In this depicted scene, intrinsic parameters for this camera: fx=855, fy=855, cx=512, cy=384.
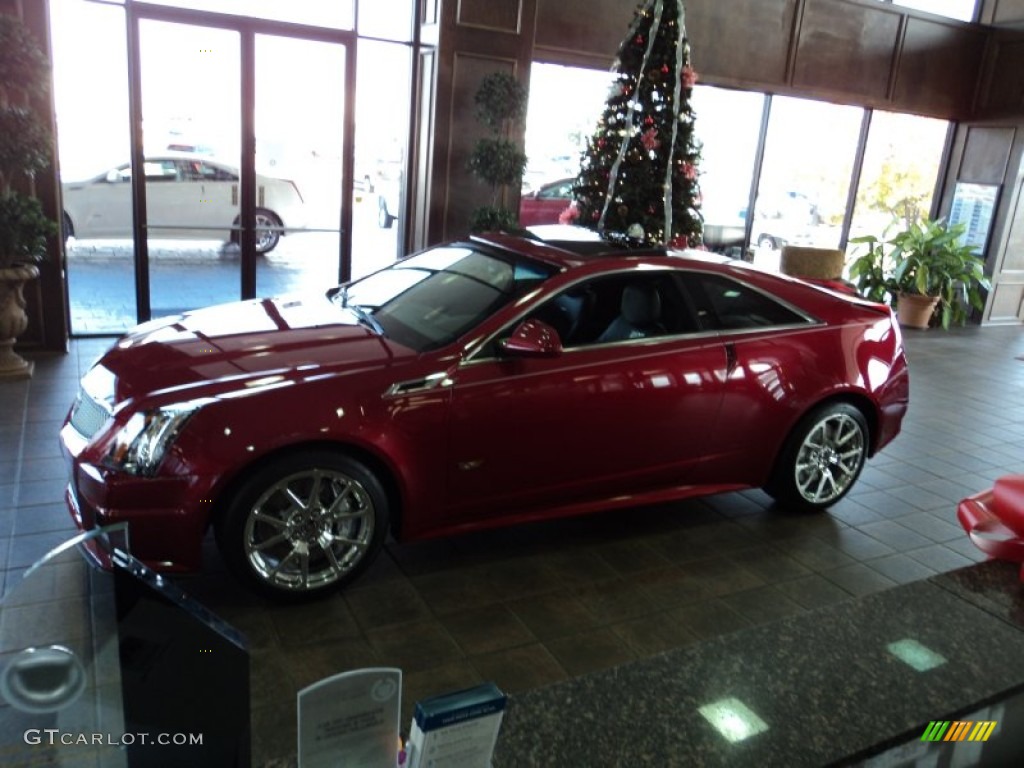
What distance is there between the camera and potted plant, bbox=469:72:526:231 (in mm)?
7992

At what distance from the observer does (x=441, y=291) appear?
13.1 feet

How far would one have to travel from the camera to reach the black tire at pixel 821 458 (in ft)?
14.5

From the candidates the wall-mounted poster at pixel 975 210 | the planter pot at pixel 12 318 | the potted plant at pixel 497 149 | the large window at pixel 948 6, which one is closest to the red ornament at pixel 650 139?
the potted plant at pixel 497 149

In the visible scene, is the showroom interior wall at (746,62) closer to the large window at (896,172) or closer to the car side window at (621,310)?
the large window at (896,172)

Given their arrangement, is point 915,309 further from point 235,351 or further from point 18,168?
point 18,168

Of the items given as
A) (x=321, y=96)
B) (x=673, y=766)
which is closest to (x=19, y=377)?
(x=321, y=96)

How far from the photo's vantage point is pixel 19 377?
614 centimetres

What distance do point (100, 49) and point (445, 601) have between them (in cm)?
603

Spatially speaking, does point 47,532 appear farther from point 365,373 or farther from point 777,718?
point 777,718

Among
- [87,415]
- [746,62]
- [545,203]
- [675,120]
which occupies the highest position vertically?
[746,62]

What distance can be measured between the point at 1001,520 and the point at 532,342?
1.77m

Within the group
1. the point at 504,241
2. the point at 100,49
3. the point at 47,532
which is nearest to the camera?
the point at 47,532

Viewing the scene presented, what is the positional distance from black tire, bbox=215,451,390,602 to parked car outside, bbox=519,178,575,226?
20.3 ft

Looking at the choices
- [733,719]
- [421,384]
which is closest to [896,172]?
[421,384]
